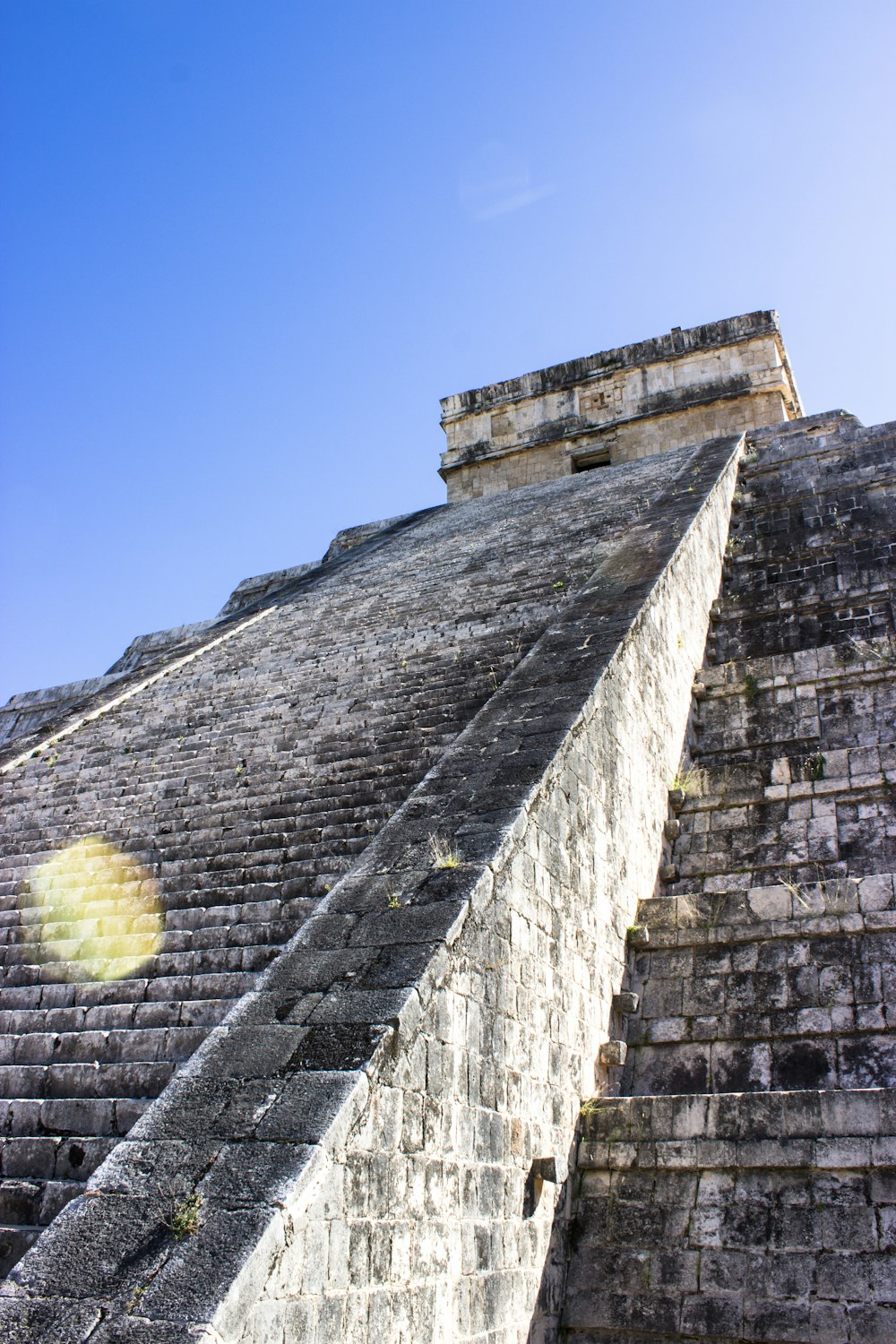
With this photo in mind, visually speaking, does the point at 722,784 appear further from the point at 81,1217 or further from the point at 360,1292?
the point at 81,1217

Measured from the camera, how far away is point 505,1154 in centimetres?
425

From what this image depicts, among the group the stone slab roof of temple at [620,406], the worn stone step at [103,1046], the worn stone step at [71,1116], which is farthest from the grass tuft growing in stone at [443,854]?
the stone slab roof of temple at [620,406]

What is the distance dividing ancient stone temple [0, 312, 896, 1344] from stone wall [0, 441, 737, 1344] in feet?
0.05

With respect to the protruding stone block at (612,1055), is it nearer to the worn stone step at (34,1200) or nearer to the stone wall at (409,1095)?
the stone wall at (409,1095)

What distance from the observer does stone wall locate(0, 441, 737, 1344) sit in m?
2.92

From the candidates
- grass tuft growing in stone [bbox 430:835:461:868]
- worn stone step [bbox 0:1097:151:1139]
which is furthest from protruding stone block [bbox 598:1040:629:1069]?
worn stone step [bbox 0:1097:151:1139]

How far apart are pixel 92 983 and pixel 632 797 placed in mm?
3259

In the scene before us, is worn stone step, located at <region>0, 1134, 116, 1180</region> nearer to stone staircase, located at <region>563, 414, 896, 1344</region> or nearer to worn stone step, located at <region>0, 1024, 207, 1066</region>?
worn stone step, located at <region>0, 1024, 207, 1066</region>

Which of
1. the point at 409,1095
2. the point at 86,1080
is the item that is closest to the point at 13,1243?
the point at 86,1080

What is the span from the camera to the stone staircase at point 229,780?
4.69 meters

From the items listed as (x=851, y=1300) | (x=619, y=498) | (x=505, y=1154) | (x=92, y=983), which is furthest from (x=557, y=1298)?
(x=619, y=498)

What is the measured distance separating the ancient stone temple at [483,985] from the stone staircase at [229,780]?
3 centimetres

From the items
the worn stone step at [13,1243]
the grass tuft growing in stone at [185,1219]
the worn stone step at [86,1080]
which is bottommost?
the worn stone step at [13,1243]

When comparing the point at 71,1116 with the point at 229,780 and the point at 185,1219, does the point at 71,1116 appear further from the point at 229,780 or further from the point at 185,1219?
the point at 229,780
